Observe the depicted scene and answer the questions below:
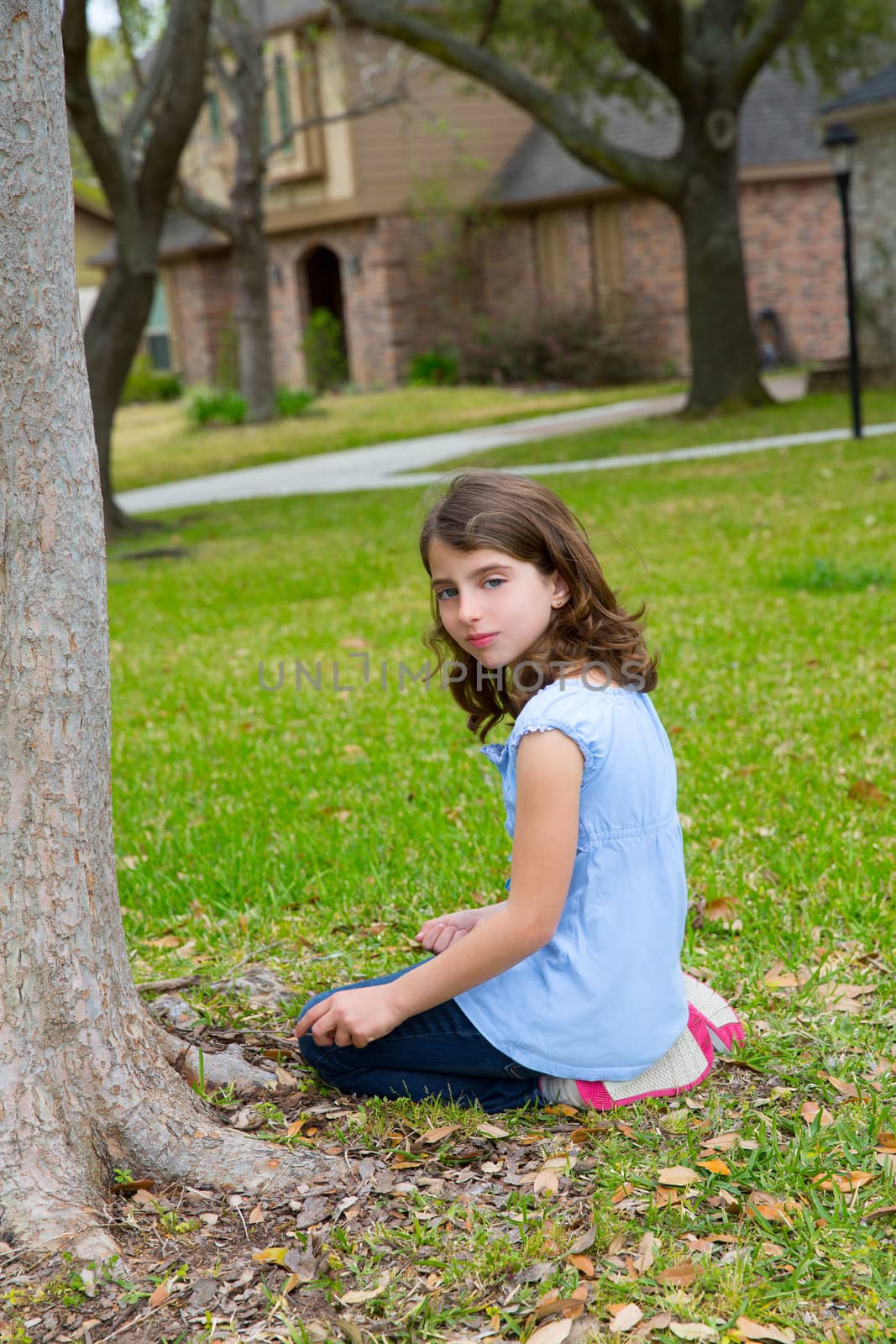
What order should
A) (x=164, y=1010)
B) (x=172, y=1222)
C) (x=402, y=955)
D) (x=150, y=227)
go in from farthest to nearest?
(x=150, y=227) < (x=402, y=955) < (x=164, y=1010) < (x=172, y=1222)

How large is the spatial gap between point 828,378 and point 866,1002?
1625cm

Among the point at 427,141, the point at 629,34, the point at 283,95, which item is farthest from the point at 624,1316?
the point at 283,95

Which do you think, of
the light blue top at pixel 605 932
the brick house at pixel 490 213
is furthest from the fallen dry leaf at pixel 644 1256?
the brick house at pixel 490 213

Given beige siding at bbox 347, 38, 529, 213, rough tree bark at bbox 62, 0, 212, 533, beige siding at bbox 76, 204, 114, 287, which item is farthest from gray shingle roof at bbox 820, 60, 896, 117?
beige siding at bbox 76, 204, 114, 287

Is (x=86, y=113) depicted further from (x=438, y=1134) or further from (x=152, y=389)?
(x=152, y=389)

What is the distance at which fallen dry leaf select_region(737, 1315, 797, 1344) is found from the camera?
6.73 feet

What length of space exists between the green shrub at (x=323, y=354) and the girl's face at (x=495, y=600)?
2567 centimetres

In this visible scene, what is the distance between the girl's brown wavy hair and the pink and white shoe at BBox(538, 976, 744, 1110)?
735mm

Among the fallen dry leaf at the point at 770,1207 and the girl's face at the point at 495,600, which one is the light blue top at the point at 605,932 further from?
the fallen dry leaf at the point at 770,1207

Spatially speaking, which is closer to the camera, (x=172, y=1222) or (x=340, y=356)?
(x=172, y=1222)

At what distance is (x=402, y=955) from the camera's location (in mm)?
3559

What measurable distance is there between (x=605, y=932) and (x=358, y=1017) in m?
0.49

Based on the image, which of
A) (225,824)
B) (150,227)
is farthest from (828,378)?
(225,824)

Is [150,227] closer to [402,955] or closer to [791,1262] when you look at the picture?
[402,955]
